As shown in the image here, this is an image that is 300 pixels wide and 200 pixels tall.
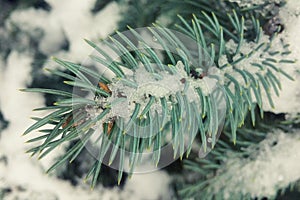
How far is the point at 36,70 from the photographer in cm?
70

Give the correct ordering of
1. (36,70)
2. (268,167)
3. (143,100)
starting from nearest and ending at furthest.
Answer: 1. (143,100)
2. (268,167)
3. (36,70)

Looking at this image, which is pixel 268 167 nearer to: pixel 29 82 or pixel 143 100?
pixel 143 100

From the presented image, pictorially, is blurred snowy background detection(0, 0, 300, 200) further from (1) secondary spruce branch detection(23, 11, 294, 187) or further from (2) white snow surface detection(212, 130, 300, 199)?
(1) secondary spruce branch detection(23, 11, 294, 187)

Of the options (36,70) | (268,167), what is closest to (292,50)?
(268,167)

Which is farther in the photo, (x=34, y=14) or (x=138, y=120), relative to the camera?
(x=34, y=14)

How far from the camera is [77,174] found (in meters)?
0.62

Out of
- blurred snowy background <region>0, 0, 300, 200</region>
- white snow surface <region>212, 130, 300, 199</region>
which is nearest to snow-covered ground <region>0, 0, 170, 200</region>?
blurred snowy background <region>0, 0, 300, 200</region>

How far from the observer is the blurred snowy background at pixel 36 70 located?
25.6 inches

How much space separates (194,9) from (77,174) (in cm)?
31

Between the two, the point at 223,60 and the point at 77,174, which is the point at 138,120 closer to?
the point at 223,60

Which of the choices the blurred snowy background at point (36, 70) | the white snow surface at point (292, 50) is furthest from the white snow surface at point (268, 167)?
the blurred snowy background at point (36, 70)

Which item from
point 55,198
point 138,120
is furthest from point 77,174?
point 138,120

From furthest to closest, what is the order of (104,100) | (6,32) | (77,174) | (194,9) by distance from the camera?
(6,32)
(77,174)
(194,9)
(104,100)

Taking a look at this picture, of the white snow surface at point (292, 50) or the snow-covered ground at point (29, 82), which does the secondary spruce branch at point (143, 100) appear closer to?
the white snow surface at point (292, 50)
